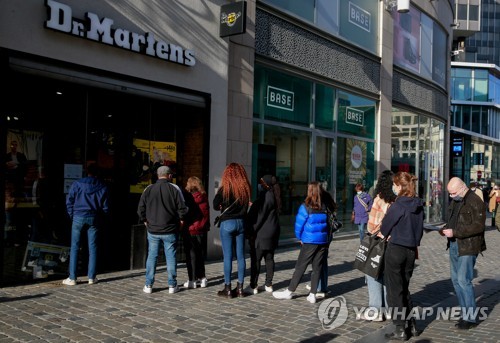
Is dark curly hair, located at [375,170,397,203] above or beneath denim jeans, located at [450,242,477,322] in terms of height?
above

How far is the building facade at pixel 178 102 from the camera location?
726 centimetres

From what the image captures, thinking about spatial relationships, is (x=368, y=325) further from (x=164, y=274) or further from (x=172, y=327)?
(x=164, y=274)

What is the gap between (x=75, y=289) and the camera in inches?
277

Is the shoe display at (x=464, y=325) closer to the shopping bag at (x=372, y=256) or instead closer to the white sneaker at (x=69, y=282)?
the shopping bag at (x=372, y=256)

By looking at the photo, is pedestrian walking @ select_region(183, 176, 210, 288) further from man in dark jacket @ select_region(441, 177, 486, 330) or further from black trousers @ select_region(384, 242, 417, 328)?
man in dark jacket @ select_region(441, 177, 486, 330)

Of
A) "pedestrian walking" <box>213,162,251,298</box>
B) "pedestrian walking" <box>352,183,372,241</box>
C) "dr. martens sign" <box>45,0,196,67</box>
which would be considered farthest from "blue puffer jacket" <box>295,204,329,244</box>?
"pedestrian walking" <box>352,183,372,241</box>

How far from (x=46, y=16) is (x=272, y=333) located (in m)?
5.14

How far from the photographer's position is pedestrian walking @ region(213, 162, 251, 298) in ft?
22.1

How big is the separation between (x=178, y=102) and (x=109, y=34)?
5.97ft

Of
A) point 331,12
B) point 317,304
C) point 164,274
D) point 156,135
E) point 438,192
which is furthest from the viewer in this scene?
point 438,192

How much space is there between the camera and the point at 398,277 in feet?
17.4

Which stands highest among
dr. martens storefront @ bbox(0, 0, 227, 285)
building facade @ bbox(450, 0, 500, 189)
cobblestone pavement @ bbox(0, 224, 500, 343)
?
building facade @ bbox(450, 0, 500, 189)

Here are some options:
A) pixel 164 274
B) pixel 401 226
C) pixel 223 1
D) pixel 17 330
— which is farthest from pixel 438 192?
pixel 17 330

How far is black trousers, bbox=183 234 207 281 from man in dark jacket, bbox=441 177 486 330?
3.39 m
